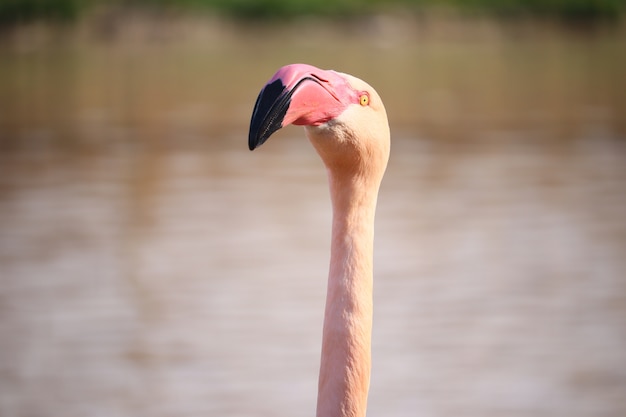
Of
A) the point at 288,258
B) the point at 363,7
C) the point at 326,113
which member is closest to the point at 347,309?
the point at 326,113

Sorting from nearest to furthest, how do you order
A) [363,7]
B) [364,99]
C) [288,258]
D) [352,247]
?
[364,99], [352,247], [288,258], [363,7]

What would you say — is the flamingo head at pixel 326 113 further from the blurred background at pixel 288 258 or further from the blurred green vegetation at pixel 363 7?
the blurred green vegetation at pixel 363 7

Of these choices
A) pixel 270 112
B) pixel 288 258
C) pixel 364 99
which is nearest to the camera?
pixel 270 112

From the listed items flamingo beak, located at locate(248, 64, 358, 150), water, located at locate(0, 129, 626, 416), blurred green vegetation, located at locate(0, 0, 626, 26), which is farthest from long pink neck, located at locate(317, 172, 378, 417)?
blurred green vegetation, located at locate(0, 0, 626, 26)

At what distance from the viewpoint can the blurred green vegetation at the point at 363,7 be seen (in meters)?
40.4

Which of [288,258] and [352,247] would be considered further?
[288,258]

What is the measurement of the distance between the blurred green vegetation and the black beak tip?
3829 centimetres

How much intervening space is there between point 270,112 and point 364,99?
29cm

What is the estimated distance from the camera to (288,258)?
29.0 feet

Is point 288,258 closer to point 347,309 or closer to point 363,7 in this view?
point 347,309

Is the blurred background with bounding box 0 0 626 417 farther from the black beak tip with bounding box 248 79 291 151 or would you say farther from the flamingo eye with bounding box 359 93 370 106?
the black beak tip with bounding box 248 79 291 151

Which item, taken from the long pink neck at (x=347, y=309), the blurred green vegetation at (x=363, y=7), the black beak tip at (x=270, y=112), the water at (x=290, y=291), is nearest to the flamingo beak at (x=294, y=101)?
the black beak tip at (x=270, y=112)

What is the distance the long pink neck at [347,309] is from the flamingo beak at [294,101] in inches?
10.0

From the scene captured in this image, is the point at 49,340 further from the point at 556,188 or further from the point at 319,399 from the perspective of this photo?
the point at 556,188
